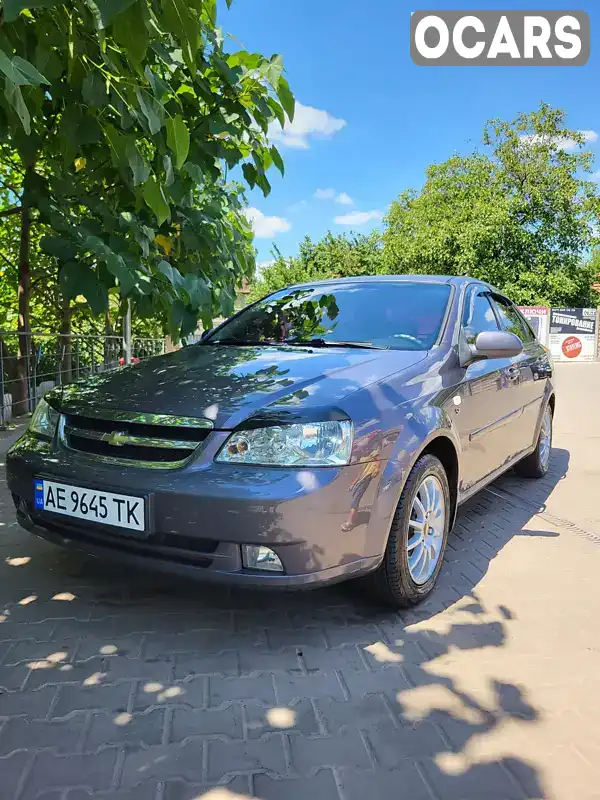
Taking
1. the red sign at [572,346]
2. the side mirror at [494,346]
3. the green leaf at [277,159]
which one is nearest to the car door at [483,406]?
the side mirror at [494,346]

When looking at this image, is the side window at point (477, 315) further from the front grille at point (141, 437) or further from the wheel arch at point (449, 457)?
the front grille at point (141, 437)

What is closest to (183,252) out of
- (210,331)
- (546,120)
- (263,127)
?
(210,331)

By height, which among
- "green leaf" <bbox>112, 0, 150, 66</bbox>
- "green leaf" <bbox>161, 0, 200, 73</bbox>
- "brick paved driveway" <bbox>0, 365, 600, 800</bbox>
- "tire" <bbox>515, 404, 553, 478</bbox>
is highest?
Result: "green leaf" <bbox>161, 0, 200, 73</bbox>

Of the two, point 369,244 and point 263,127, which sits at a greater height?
point 369,244

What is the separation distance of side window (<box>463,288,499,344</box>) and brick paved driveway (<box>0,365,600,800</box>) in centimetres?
134

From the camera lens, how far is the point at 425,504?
116 inches

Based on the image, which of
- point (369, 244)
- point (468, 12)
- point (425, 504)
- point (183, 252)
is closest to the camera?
point (425, 504)

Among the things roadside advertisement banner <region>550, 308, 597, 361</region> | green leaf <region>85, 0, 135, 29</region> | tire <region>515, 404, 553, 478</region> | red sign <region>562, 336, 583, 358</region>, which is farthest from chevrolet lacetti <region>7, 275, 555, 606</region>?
red sign <region>562, 336, 583, 358</region>

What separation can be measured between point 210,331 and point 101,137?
4.63 feet

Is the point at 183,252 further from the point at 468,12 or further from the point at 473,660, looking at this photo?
the point at 468,12

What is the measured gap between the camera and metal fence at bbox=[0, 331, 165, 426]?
7.05 meters

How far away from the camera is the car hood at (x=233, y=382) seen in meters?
2.55

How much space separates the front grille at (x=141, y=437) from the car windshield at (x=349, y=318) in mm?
1180

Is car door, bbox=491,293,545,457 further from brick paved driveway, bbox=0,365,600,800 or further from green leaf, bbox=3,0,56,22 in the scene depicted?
green leaf, bbox=3,0,56,22
